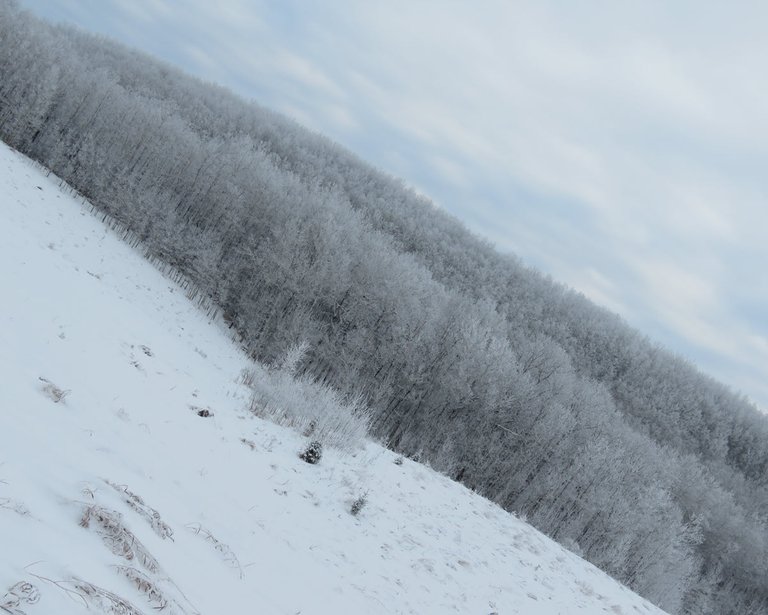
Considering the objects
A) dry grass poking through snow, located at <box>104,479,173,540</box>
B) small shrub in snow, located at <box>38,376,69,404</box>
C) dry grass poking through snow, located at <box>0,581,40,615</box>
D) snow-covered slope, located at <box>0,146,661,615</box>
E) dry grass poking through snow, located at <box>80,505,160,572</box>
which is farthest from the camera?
small shrub in snow, located at <box>38,376,69,404</box>

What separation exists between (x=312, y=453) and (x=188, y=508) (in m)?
3.99

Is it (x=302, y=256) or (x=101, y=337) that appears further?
(x=302, y=256)

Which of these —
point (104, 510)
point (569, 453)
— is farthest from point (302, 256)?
point (104, 510)

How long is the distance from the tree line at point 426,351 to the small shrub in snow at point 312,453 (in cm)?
1831

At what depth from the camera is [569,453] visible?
4178 cm

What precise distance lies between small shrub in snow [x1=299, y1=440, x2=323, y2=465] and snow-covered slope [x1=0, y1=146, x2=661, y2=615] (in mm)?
179

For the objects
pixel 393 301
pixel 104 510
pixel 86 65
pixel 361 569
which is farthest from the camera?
pixel 86 65

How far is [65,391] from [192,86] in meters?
117

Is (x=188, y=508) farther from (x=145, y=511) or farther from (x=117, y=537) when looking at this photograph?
(x=117, y=537)

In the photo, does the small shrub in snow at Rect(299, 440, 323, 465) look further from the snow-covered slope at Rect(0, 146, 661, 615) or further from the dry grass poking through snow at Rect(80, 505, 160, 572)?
the dry grass poking through snow at Rect(80, 505, 160, 572)

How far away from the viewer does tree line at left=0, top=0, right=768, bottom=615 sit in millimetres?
39406

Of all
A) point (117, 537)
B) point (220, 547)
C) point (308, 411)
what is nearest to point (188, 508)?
point (220, 547)

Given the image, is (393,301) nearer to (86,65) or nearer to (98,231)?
(98,231)

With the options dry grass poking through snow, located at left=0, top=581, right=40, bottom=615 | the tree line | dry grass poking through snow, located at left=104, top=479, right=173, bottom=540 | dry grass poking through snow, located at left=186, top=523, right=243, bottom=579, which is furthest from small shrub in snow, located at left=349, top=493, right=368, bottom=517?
the tree line
